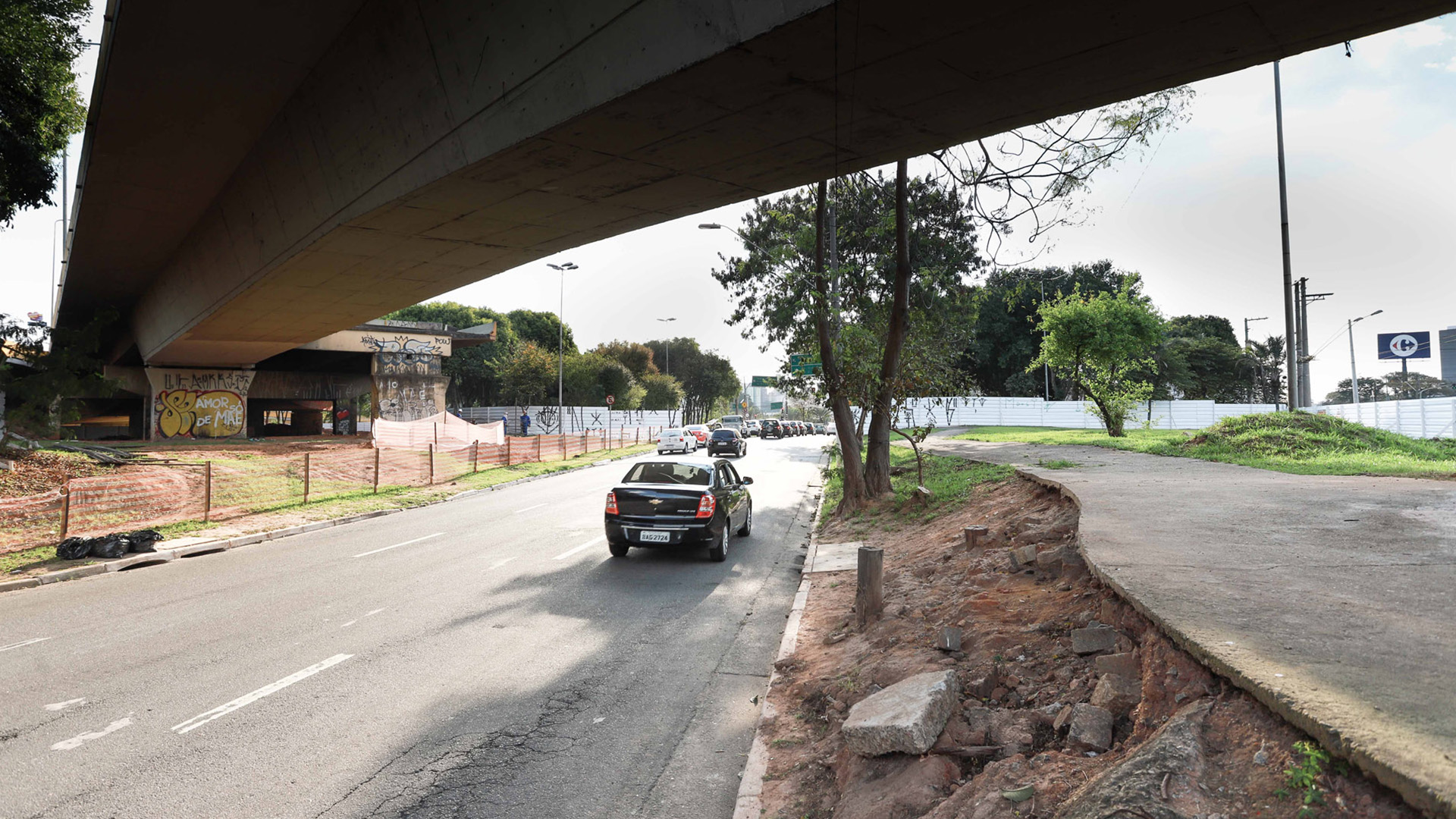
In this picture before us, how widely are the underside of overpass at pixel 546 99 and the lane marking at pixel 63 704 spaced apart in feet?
16.9

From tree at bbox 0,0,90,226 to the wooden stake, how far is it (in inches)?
611

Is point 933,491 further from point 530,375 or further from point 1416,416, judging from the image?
point 530,375

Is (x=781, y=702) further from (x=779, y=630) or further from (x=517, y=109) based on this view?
(x=517, y=109)

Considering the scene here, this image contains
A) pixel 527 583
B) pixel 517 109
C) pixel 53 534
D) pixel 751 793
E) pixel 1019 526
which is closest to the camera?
pixel 751 793

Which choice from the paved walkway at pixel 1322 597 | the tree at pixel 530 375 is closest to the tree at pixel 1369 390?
the tree at pixel 530 375

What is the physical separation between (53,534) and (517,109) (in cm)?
1123

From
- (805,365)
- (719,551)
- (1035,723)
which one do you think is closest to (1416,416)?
(805,365)

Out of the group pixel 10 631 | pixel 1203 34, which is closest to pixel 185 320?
pixel 10 631

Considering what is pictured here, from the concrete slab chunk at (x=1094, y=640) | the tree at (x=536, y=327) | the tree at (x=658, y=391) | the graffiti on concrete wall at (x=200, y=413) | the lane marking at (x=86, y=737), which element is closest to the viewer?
the concrete slab chunk at (x=1094, y=640)

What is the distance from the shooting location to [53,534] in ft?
38.1

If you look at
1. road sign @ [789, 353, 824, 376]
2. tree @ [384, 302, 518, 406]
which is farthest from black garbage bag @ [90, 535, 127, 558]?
tree @ [384, 302, 518, 406]

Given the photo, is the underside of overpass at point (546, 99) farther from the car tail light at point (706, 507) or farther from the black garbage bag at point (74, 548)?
the black garbage bag at point (74, 548)

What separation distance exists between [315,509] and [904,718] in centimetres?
1605

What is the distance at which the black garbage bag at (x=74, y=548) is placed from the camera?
1048 centimetres
